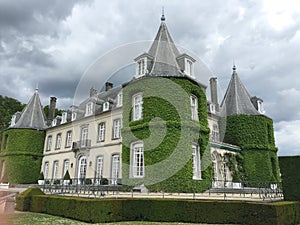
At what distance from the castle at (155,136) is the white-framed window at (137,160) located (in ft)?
0.18

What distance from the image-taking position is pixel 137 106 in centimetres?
1616

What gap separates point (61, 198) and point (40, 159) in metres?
18.9

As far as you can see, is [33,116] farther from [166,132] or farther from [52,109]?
[166,132]

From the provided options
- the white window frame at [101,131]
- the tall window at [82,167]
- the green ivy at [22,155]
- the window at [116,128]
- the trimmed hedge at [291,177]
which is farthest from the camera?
the green ivy at [22,155]

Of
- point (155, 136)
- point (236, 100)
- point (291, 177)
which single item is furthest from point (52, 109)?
point (291, 177)

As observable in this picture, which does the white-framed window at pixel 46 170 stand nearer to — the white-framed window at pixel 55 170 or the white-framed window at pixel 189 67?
the white-framed window at pixel 55 170

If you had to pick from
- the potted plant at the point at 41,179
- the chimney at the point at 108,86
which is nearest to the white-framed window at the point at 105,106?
the chimney at the point at 108,86

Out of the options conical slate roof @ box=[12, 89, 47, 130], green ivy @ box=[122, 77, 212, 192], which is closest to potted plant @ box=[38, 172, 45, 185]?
conical slate roof @ box=[12, 89, 47, 130]

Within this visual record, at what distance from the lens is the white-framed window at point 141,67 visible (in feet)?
54.2

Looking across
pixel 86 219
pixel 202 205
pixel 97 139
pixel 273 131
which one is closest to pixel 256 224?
pixel 202 205

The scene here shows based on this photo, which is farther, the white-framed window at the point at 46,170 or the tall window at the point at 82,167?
the white-framed window at the point at 46,170

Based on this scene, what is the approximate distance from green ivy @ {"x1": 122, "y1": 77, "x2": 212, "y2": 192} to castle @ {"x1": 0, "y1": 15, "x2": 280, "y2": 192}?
52 millimetres

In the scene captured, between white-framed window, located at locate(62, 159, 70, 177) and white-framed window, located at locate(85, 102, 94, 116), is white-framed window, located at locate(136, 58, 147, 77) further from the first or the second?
white-framed window, located at locate(62, 159, 70, 177)

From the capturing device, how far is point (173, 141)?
1423 centimetres
